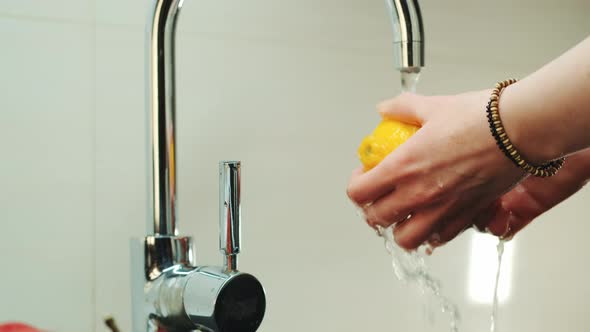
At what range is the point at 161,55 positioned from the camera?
71 centimetres

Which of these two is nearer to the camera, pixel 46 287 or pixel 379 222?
pixel 379 222

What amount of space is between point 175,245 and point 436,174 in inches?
9.5

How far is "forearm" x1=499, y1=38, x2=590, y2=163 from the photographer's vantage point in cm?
58

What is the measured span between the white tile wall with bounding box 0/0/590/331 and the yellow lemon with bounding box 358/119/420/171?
0.32m

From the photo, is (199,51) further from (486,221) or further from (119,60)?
(486,221)

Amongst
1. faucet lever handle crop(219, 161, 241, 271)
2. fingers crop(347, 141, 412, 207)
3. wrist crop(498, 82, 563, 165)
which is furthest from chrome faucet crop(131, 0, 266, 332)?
wrist crop(498, 82, 563, 165)

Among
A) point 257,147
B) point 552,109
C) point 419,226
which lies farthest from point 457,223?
point 257,147

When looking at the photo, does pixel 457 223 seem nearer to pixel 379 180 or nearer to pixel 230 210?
pixel 379 180

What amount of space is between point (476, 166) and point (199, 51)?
452mm

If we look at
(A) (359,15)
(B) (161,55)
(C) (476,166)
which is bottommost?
(C) (476,166)

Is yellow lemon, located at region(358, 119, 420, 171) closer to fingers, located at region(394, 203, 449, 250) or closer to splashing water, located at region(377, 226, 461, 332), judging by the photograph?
fingers, located at region(394, 203, 449, 250)

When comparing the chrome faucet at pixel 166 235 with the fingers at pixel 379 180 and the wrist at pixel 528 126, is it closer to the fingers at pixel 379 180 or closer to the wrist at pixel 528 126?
the fingers at pixel 379 180

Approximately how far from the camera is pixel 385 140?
0.68 meters

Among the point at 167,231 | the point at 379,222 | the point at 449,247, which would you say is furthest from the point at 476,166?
the point at 449,247
